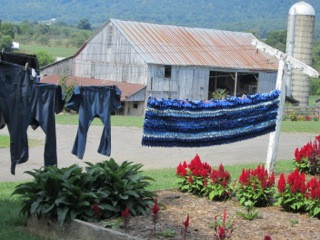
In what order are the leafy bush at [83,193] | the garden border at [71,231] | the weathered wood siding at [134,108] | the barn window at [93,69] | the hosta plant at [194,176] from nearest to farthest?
the garden border at [71,231] → the leafy bush at [83,193] → the hosta plant at [194,176] → the weathered wood siding at [134,108] → the barn window at [93,69]

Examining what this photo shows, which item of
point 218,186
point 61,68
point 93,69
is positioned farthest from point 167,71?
point 218,186

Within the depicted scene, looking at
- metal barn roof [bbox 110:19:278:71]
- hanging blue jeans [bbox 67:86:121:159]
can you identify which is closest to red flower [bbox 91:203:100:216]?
hanging blue jeans [bbox 67:86:121:159]

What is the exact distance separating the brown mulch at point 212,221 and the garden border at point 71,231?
32 centimetres

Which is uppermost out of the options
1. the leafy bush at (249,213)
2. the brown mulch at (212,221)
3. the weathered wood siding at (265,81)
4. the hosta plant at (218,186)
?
the weathered wood siding at (265,81)

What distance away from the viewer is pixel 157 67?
154 feet

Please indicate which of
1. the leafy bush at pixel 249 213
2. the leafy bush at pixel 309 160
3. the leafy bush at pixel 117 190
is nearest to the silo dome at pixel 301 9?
the leafy bush at pixel 309 160

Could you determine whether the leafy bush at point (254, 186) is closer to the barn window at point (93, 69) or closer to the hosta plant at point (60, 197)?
the hosta plant at point (60, 197)

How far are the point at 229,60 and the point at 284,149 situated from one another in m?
29.5

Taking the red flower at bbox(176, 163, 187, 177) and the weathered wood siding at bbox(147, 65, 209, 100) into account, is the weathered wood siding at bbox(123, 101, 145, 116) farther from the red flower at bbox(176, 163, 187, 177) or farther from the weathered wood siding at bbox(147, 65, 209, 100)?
the red flower at bbox(176, 163, 187, 177)

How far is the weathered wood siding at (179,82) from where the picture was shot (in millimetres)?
47219

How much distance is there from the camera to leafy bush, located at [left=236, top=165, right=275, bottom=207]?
31.3ft

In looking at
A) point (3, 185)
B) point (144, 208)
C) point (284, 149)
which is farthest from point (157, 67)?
point (144, 208)

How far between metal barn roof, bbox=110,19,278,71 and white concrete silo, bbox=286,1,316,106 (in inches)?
117

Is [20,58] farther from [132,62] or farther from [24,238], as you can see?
[132,62]
